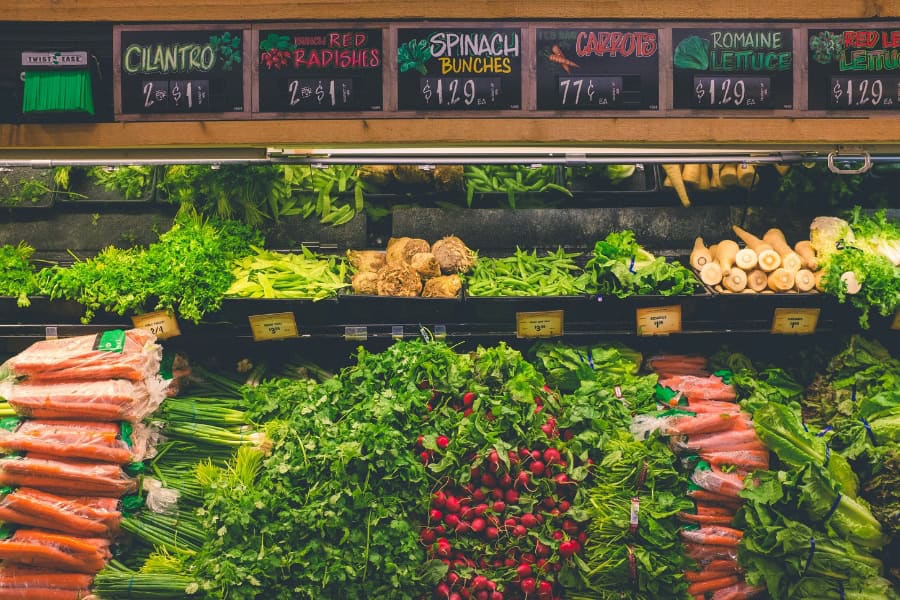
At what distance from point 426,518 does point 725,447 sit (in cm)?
160

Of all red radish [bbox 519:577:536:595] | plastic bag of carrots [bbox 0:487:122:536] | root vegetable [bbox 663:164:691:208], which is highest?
root vegetable [bbox 663:164:691:208]

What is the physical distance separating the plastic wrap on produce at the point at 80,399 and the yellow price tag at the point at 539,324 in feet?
6.87

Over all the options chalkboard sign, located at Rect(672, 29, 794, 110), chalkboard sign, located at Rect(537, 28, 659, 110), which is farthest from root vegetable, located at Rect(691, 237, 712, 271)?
chalkboard sign, located at Rect(537, 28, 659, 110)

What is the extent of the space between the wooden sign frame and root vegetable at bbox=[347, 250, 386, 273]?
3.79 feet

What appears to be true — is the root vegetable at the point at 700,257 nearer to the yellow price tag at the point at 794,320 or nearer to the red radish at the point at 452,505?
the yellow price tag at the point at 794,320

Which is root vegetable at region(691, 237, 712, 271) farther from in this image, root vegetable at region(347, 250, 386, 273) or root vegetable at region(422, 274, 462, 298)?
root vegetable at region(347, 250, 386, 273)

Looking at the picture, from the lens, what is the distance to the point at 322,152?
137 inches

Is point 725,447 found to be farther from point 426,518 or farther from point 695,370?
point 426,518

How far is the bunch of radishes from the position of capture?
318 cm

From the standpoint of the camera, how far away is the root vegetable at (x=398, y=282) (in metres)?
3.93

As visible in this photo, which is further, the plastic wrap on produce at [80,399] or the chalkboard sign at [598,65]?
the plastic wrap on produce at [80,399]

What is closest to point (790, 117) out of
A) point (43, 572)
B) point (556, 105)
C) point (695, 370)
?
point (556, 105)

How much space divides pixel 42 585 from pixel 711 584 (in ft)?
10.8

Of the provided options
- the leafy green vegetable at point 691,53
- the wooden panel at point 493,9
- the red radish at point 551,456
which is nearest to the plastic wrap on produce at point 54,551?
the red radish at point 551,456
